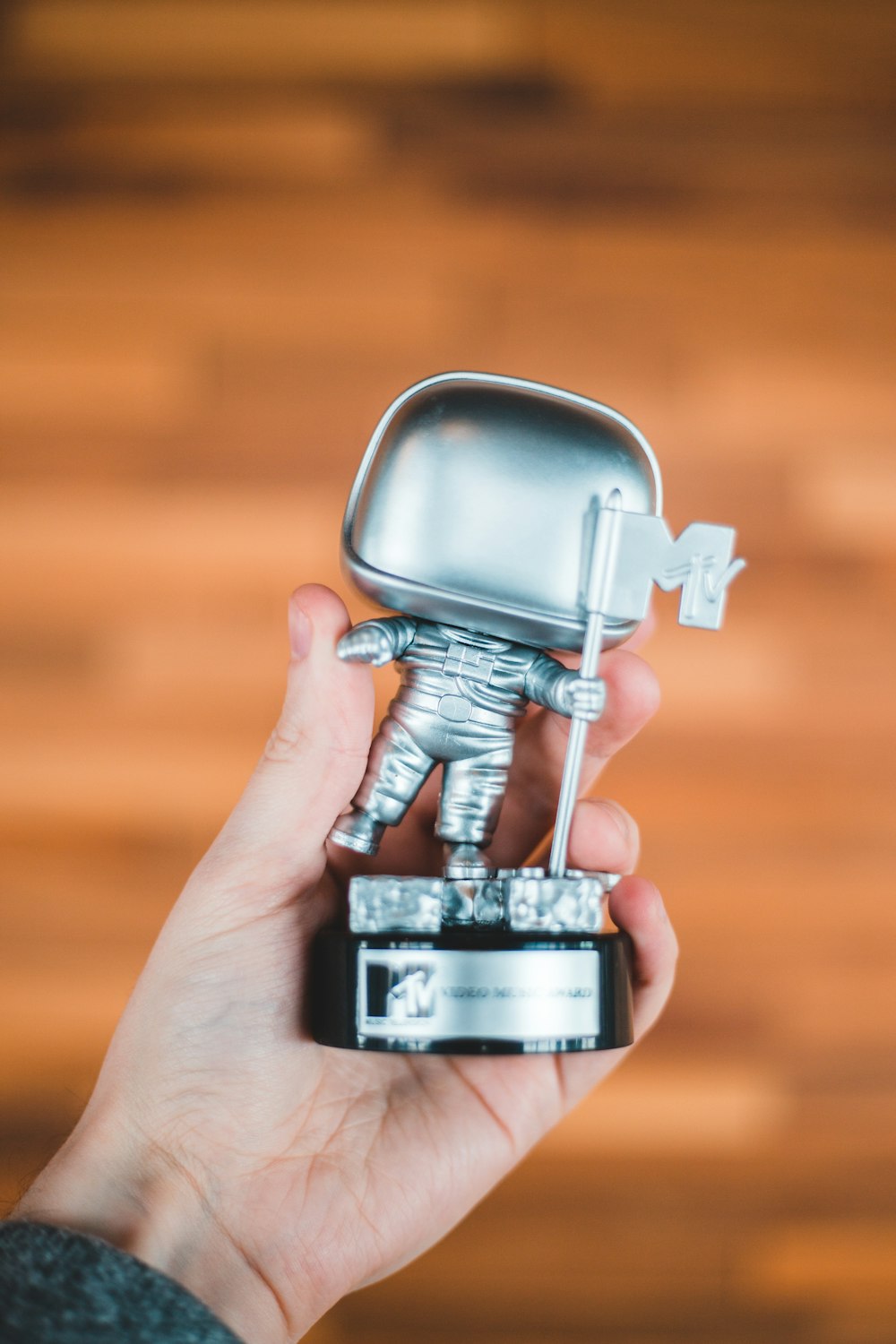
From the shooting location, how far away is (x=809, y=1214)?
171 cm

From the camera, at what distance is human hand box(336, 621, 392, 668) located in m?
0.95

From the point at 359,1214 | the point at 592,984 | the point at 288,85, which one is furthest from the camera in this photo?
the point at 288,85

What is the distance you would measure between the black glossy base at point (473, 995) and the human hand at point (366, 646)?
231 millimetres

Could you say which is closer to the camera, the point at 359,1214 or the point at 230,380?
the point at 359,1214

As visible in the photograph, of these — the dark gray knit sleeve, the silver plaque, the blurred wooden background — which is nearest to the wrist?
the dark gray knit sleeve

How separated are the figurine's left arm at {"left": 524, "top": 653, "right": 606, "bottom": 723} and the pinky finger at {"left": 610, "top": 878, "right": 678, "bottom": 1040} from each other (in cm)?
21

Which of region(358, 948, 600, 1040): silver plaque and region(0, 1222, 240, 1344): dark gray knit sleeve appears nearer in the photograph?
region(0, 1222, 240, 1344): dark gray knit sleeve

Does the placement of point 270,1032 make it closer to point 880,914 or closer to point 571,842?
point 571,842

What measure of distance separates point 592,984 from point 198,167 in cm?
144

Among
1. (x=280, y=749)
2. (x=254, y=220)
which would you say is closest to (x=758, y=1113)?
(x=280, y=749)

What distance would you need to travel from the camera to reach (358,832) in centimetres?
100

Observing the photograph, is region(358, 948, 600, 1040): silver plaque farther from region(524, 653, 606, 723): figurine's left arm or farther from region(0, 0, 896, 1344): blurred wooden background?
region(0, 0, 896, 1344): blurred wooden background

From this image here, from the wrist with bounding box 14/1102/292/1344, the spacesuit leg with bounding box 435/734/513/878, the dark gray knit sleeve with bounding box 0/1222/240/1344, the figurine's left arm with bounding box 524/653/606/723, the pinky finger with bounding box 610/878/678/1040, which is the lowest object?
the wrist with bounding box 14/1102/292/1344

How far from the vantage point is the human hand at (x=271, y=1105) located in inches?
38.0
